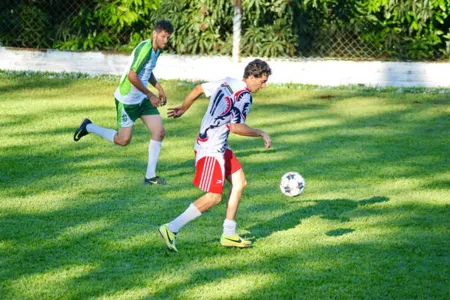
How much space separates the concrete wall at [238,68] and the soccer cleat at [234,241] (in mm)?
8962

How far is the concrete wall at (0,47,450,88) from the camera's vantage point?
627 inches

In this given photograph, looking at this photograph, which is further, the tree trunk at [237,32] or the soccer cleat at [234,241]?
the tree trunk at [237,32]

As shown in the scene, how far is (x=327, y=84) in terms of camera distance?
633 inches

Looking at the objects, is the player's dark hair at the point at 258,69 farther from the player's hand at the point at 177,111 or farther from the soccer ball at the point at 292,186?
the soccer ball at the point at 292,186

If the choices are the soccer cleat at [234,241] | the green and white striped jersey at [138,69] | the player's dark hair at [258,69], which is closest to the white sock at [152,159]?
the green and white striped jersey at [138,69]

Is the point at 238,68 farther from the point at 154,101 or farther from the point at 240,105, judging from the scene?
the point at 240,105

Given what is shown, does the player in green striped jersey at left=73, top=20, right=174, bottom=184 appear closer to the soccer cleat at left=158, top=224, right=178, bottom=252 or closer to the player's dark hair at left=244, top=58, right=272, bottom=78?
the soccer cleat at left=158, top=224, right=178, bottom=252

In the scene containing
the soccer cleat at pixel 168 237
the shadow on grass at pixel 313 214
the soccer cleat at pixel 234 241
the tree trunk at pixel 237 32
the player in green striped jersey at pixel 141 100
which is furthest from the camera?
the tree trunk at pixel 237 32

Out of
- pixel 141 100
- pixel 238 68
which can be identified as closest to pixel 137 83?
pixel 141 100

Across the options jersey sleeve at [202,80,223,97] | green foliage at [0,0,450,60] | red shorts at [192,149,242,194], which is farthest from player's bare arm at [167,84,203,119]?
green foliage at [0,0,450,60]

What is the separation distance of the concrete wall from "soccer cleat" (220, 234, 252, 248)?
8962 millimetres

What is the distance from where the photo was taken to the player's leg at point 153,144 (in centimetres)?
971

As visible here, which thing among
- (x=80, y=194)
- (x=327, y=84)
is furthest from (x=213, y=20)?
(x=80, y=194)

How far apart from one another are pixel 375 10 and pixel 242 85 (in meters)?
9.76
